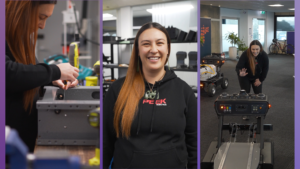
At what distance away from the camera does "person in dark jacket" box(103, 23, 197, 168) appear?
194 cm

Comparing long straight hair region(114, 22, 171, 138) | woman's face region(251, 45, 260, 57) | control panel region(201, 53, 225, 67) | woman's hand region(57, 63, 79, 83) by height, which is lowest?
long straight hair region(114, 22, 171, 138)

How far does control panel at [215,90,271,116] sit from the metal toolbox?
1200 mm

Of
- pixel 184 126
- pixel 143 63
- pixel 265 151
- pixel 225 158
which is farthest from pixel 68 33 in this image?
pixel 265 151

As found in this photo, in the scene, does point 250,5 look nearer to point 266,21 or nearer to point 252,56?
point 266,21

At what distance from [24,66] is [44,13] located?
0.36 m

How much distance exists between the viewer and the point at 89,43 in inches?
85.6

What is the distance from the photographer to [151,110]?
1991 mm

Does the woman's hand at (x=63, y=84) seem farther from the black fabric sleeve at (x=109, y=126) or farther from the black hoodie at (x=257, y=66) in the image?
the black hoodie at (x=257, y=66)

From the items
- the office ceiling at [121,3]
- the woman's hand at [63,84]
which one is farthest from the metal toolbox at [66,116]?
the office ceiling at [121,3]

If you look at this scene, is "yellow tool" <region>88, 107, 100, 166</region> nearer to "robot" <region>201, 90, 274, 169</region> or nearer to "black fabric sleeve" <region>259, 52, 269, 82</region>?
"robot" <region>201, 90, 274, 169</region>

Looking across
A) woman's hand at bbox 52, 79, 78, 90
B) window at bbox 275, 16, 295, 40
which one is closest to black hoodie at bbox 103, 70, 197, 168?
woman's hand at bbox 52, 79, 78, 90

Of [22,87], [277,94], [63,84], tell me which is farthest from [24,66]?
[277,94]

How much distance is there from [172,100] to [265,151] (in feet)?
6.67

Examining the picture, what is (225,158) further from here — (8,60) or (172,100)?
(8,60)
